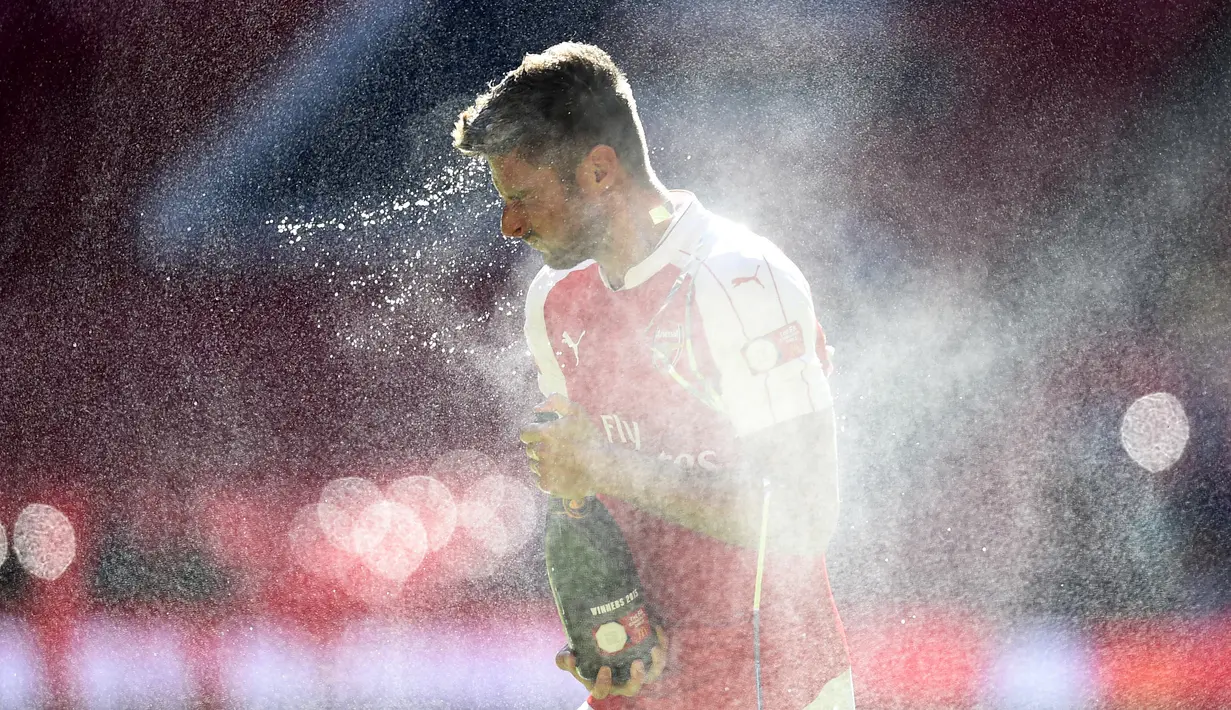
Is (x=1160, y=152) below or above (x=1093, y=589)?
above

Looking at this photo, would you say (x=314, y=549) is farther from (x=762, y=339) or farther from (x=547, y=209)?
(x=762, y=339)

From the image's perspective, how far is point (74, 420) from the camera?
4000 millimetres

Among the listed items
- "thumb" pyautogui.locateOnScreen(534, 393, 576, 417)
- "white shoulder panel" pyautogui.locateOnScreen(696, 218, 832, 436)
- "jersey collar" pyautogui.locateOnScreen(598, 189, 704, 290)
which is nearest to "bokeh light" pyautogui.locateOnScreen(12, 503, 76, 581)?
"thumb" pyautogui.locateOnScreen(534, 393, 576, 417)

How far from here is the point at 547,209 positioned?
1.49 m

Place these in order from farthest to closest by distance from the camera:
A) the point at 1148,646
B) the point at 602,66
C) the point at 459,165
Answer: the point at 459,165
the point at 1148,646
the point at 602,66

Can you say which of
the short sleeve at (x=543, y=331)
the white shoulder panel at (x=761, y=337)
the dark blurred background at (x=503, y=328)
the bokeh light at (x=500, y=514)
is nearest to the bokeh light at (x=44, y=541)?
the dark blurred background at (x=503, y=328)

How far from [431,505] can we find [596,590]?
225 cm

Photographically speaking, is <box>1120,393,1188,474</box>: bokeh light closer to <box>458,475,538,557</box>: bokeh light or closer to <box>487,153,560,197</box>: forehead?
<box>458,475,538,557</box>: bokeh light

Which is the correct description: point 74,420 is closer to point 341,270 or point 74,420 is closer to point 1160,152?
point 341,270

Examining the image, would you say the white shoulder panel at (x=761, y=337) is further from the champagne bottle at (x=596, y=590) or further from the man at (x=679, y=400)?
the champagne bottle at (x=596, y=590)

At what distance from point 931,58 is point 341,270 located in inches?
86.2

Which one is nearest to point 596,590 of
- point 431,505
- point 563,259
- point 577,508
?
point 577,508

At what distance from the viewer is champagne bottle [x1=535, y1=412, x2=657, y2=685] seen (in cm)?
155

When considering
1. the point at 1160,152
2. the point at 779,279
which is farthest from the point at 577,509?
the point at 1160,152
